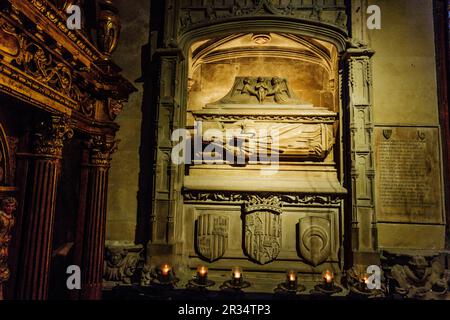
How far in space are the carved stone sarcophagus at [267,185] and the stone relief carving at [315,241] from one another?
1 cm

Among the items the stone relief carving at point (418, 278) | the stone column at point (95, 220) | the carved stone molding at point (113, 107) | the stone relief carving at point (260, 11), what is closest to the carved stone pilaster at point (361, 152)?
the stone relief carving at point (418, 278)

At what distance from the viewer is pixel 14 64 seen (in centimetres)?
223

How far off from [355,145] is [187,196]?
2.57 meters

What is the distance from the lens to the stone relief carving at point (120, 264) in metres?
4.04

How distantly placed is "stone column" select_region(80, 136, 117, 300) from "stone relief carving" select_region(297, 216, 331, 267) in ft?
9.04

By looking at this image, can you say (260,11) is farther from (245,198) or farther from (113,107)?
(245,198)

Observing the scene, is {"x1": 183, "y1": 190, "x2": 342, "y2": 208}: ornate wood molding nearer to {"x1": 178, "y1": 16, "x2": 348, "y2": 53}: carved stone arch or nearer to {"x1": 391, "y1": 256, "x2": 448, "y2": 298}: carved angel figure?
{"x1": 391, "y1": 256, "x2": 448, "y2": 298}: carved angel figure

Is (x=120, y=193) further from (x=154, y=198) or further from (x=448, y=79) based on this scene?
(x=448, y=79)

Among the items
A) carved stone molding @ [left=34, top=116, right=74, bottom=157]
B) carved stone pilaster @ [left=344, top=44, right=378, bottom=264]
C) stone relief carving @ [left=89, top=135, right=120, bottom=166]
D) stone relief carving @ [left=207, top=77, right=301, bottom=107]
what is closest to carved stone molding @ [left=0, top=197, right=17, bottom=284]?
carved stone molding @ [left=34, top=116, right=74, bottom=157]

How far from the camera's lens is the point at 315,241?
4.32 m

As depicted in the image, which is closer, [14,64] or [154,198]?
[14,64]

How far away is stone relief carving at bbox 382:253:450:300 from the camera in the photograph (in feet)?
12.0

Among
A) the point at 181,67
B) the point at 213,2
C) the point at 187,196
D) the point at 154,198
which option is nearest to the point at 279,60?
the point at 213,2
